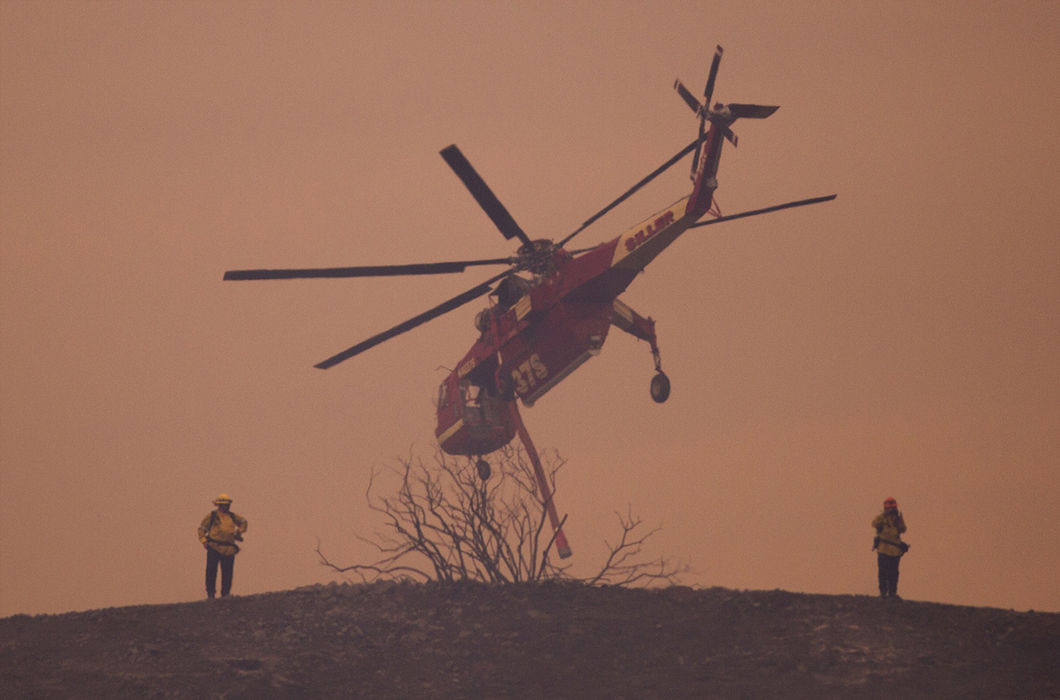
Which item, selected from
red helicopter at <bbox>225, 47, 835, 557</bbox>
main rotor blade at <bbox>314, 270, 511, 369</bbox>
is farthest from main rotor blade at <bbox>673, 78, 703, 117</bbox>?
main rotor blade at <bbox>314, 270, 511, 369</bbox>

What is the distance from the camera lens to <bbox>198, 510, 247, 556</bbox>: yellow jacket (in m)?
25.4

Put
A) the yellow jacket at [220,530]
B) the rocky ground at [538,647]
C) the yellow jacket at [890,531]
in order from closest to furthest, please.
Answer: the rocky ground at [538,647] < the yellow jacket at [890,531] < the yellow jacket at [220,530]

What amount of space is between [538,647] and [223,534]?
19.6ft

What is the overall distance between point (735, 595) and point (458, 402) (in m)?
8.27

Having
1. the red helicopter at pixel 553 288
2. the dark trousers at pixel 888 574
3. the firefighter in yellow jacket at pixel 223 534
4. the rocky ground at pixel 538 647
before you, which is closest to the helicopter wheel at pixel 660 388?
the red helicopter at pixel 553 288

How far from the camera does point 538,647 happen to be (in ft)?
76.4

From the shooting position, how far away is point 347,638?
947 inches

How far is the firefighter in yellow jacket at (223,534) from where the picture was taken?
25.4m

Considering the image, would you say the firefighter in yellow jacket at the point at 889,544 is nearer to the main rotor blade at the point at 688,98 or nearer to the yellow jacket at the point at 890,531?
the yellow jacket at the point at 890,531

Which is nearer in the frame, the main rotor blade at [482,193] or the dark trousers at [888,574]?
the main rotor blade at [482,193]

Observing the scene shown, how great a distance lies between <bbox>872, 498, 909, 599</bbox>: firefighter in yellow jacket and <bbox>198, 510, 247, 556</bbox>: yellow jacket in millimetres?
10846

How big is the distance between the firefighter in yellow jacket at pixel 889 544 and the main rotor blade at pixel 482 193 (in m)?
7.81

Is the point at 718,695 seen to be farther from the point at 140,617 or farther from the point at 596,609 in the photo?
the point at 140,617

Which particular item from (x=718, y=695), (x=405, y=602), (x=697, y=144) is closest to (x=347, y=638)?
(x=405, y=602)
